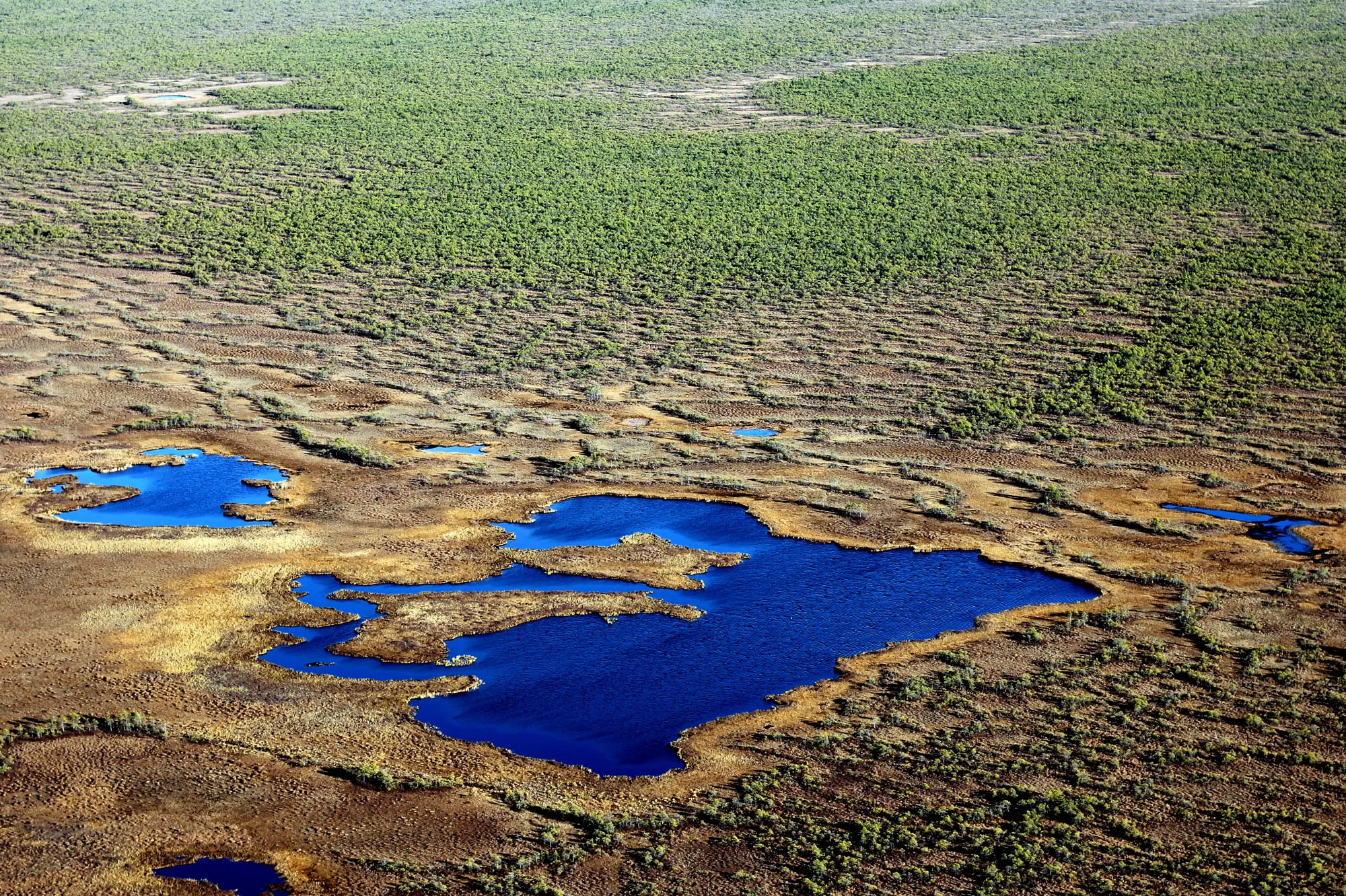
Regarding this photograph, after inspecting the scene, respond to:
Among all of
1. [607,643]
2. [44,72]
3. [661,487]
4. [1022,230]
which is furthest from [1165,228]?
[44,72]


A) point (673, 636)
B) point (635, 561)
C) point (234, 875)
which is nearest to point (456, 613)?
point (635, 561)

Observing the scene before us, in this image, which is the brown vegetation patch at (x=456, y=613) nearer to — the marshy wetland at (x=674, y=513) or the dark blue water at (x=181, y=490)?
the marshy wetland at (x=674, y=513)

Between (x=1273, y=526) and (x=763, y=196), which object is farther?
(x=763, y=196)

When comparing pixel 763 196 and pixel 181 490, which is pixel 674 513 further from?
pixel 763 196

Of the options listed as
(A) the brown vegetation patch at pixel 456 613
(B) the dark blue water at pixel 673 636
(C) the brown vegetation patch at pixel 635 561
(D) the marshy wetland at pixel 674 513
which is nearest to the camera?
(D) the marshy wetland at pixel 674 513

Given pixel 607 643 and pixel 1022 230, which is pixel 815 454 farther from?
pixel 1022 230

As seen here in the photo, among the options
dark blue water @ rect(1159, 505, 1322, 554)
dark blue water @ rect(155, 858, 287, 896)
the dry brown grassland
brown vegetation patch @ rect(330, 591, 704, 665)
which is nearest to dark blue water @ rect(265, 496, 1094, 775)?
brown vegetation patch @ rect(330, 591, 704, 665)

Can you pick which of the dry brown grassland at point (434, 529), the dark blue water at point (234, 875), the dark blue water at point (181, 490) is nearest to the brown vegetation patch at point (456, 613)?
the dry brown grassland at point (434, 529)
